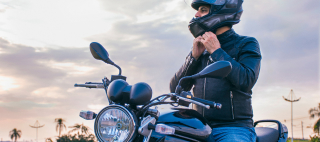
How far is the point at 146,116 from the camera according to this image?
74.3 inches

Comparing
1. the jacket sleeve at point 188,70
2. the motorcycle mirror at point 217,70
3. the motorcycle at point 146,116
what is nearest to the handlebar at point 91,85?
the motorcycle at point 146,116

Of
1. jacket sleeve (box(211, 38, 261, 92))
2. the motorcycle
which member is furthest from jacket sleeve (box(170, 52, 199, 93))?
the motorcycle

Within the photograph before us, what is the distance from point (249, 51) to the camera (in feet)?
9.41

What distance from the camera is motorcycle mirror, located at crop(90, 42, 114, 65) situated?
233 cm

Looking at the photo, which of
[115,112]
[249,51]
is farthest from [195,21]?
[115,112]

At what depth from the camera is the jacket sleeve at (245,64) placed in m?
2.54

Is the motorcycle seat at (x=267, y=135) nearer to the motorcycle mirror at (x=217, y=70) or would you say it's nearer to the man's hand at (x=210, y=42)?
the man's hand at (x=210, y=42)

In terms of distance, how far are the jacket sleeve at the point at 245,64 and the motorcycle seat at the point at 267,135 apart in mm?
564

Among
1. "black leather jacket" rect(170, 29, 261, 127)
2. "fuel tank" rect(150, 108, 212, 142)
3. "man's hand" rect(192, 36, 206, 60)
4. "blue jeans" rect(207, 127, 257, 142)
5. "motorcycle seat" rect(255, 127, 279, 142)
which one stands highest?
"man's hand" rect(192, 36, 206, 60)

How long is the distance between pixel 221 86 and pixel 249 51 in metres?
0.47

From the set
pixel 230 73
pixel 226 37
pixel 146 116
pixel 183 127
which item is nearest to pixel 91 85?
pixel 146 116

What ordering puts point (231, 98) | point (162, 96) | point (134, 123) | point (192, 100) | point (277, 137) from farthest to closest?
point (277, 137), point (231, 98), point (162, 96), point (192, 100), point (134, 123)

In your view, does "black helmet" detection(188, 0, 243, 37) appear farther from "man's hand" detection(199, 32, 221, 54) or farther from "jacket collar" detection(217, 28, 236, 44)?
"man's hand" detection(199, 32, 221, 54)

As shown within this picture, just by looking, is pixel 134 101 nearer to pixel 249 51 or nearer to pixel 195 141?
pixel 195 141
